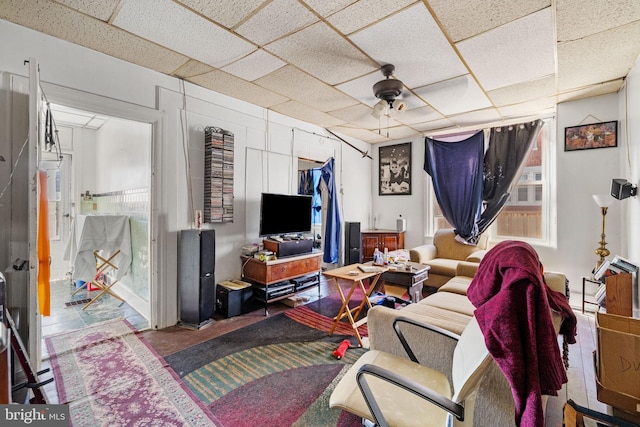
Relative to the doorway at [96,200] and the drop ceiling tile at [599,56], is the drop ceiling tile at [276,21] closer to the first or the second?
the doorway at [96,200]

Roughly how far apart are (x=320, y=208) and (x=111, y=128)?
11.8 ft

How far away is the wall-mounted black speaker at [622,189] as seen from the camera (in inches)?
104

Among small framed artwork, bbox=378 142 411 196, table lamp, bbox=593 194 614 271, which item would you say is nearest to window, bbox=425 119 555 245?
table lamp, bbox=593 194 614 271

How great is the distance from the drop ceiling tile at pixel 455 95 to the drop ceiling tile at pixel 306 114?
1416mm

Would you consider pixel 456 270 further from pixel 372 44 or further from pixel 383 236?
pixel 372 44

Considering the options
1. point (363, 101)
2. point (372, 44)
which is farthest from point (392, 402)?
point (363, 101)

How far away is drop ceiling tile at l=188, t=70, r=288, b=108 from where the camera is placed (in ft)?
10.0

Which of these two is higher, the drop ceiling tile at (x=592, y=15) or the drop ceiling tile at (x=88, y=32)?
the drop ceiling tile at (x=88, y=32)

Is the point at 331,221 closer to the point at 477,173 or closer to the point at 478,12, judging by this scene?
the point at 477,173

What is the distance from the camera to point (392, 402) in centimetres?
130

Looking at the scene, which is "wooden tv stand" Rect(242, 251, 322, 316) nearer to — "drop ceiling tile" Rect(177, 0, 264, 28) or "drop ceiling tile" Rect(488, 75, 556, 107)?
"drop ceiling tile" Rect(177, 0, 264, 28)

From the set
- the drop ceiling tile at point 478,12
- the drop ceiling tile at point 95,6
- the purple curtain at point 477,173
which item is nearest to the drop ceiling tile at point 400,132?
the purple curtain at point 477,173

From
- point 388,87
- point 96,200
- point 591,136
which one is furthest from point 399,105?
point 96,200

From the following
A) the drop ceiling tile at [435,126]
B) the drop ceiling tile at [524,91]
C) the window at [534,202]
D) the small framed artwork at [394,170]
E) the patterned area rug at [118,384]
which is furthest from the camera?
the small framed artwork at [394,170]
